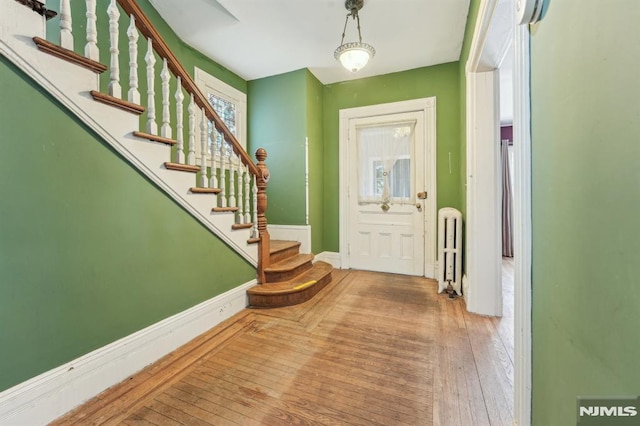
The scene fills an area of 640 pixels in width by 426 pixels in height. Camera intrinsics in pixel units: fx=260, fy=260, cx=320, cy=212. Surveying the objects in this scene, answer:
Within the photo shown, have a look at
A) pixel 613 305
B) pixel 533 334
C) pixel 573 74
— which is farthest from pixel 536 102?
pixel 533 334

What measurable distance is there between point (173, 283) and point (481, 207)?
2452mm

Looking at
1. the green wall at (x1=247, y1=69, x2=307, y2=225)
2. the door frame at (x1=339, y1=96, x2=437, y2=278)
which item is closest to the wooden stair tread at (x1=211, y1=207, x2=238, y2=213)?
the green wall at (x1=247, y1=69, x2=307, y2=225)

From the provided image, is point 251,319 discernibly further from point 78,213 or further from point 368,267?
point 368,267

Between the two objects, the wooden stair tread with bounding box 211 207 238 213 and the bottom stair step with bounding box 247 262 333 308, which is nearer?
the wooden stair tread with bounding box 211 207 238 213

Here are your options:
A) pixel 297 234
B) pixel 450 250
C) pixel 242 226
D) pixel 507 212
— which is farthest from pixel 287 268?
pixel 507 212

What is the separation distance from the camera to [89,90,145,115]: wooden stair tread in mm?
1372

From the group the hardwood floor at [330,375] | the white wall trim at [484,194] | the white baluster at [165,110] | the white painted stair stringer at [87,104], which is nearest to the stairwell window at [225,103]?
the white baluster at [165,110]

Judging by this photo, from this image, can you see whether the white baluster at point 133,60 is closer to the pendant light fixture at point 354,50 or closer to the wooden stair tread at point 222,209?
the wooden stair tread at point 222,209

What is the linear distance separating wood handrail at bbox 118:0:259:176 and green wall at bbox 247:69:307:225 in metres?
1.03

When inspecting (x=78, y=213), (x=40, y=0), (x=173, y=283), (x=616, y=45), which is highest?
(x=40, y=0)

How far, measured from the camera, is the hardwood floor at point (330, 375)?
122 centimetres

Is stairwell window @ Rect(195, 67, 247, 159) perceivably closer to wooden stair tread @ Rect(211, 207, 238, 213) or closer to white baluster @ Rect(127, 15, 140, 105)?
wooden stair tread @ Rect(211, 207, 238, 213)

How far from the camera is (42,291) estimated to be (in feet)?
3.94

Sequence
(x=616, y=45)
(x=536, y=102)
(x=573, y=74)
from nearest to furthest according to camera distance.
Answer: (x=616, y=45), (x=573, y=74), (x=536, y=102)
